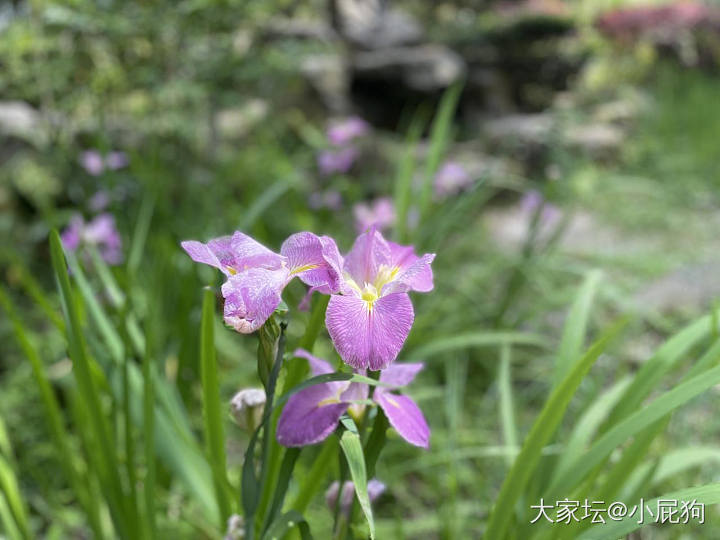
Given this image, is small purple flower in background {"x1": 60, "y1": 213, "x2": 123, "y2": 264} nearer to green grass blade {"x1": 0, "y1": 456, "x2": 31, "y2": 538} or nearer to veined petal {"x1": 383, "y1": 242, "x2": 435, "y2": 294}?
green grass blade {"x1": 0, "y1": 456, "x2": 31, "y2": 538}

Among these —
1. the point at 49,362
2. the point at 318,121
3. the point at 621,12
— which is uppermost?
the point at 621,12

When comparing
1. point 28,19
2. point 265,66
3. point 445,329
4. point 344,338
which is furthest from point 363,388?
point 28,19

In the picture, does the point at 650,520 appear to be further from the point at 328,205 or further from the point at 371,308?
the point at 328,205

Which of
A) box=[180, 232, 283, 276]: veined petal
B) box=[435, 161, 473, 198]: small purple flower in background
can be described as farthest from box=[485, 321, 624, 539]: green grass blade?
box=[435, 161, 473, 198]: small purple flower in background

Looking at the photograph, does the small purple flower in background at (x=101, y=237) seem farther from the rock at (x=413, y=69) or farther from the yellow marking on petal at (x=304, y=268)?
the rock at (x=413, y=69)

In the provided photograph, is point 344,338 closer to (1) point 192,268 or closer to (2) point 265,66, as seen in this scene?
(1) point 192,268

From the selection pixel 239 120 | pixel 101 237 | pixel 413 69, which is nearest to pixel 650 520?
pixel 101 237

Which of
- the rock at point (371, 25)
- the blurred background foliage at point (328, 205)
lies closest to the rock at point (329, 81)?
the blurred background foliage at point (328, 205)
